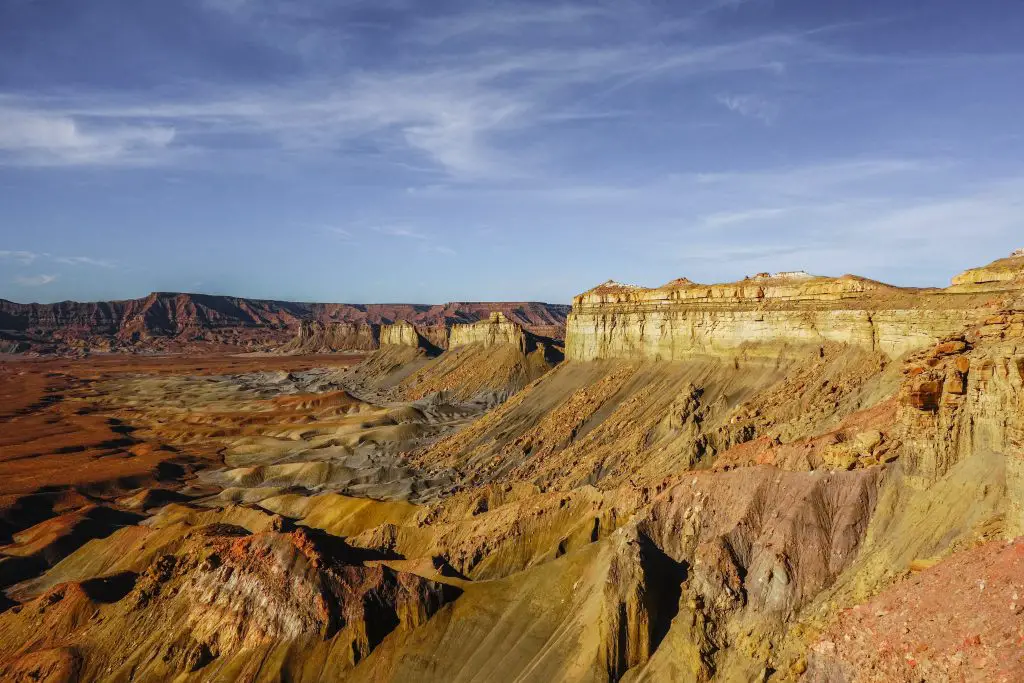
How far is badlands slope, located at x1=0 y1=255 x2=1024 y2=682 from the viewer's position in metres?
14.7

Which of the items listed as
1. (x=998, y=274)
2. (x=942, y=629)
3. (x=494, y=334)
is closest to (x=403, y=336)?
(x=494, y=334)

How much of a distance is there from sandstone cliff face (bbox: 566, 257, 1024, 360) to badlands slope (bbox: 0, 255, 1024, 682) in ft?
0.54

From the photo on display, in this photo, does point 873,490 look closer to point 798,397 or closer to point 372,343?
point 798,397

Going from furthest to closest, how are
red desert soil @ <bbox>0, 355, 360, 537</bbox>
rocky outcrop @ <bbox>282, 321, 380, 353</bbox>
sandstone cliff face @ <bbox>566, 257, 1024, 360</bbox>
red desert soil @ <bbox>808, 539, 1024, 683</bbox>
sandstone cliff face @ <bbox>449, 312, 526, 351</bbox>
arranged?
rocky outcrop @ <bbox>282, 321, 380, 353</bbox> → sandstone cliff face @ <bbox>449, 312, 526, 351</bbox> → red desert soil @ <bbox>0, 355, 360, 537</bbox> → sandstone cliff face @ <bbox>566, 257, 1024, 360</bbox> → red desert soil @ <bbox>808, 539, 1024, 683</bbox>

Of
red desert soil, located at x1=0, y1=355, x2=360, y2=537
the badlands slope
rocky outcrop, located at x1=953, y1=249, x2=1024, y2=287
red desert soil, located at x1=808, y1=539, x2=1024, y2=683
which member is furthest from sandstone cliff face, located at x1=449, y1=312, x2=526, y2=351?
red desert soil, located at x1=808, y1=539, x2=1024, y2=683

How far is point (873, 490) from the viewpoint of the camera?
17.3 meters

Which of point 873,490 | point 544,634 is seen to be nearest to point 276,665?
point 544,634

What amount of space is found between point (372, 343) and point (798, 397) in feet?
572

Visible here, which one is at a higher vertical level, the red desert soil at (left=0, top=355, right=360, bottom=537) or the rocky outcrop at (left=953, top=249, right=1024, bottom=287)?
the rocky outcrop at (left=953, top=249, right=1024, bottom=287)

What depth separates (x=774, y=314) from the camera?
33.4 meters

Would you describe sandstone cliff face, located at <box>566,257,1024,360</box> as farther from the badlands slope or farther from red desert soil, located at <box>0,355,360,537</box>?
red desert soil, located at <box>0,355,360,537</box>

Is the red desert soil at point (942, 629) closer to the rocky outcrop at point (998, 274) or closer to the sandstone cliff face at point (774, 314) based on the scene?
the sandstone cliff face at point (774, 314)

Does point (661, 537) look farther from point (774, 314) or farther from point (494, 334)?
point (494, 334)

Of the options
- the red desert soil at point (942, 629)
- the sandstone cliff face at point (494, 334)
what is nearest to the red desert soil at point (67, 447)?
the sandstone cliff face at point (494, 334)
